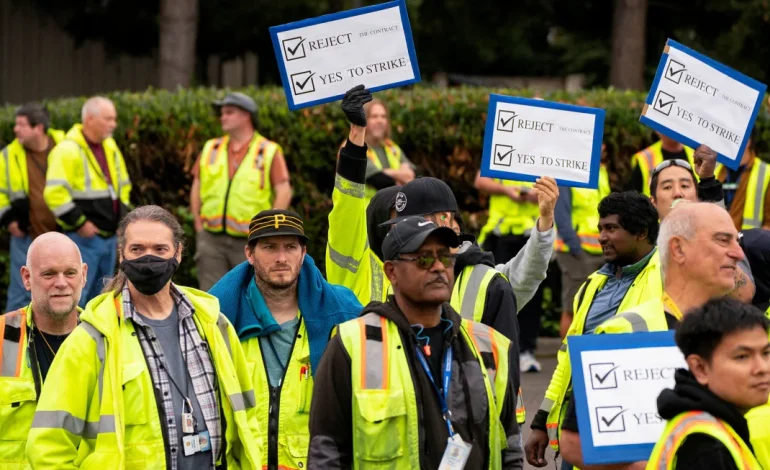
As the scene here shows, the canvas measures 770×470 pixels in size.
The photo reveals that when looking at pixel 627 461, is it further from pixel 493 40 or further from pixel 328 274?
pixel 493 40

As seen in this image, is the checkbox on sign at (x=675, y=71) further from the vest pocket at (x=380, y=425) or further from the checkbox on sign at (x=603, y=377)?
the vest pocket at (x=380, y=425)

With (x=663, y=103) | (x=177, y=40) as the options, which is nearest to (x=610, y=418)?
(x=663, y=103)

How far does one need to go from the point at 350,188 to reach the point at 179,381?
1.37 m

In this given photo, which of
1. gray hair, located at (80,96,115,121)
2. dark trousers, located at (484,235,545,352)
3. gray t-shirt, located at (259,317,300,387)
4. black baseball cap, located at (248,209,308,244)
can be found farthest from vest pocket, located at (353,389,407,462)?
gray hair, located at (80,96,115,121)

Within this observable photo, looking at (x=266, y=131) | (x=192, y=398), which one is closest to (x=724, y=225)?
(x=192, y=398)

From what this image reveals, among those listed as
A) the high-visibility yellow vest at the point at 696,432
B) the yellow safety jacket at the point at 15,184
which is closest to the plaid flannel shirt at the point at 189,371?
the high-visibility yellow vest at the point at 696,432

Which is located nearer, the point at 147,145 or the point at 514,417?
the point at 514,417

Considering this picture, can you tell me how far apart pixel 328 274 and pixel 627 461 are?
2.28 meters

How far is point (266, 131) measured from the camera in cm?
1277

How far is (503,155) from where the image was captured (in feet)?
24.2

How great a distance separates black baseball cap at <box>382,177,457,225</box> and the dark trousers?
5.52 meters

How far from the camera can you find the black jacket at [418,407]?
4.62 metres

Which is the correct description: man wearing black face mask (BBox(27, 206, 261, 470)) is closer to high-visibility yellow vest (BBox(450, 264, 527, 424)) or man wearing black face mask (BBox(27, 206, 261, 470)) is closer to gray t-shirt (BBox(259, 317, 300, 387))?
gray t-shirt (BBox(259, 317, 300, 387))

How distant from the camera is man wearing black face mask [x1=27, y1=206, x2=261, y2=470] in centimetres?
505
